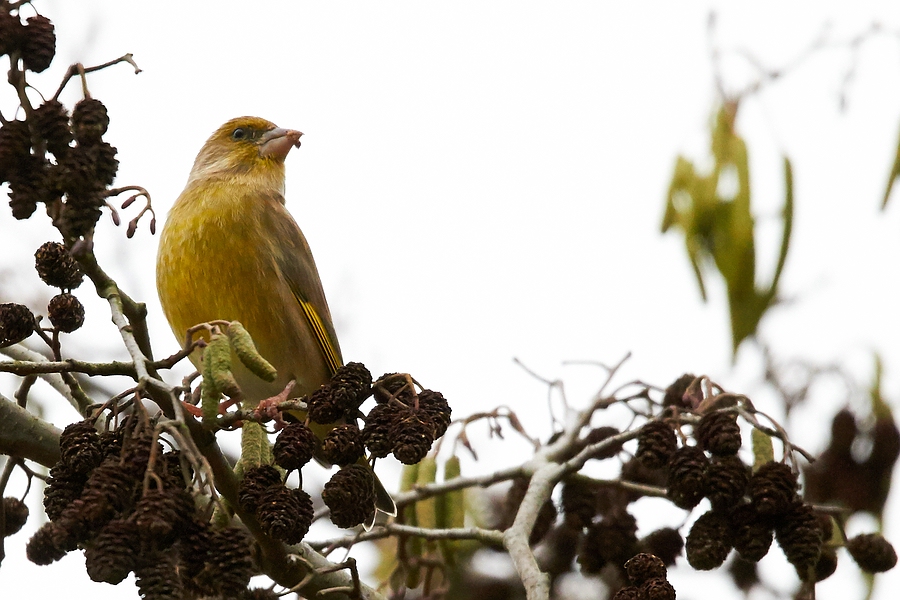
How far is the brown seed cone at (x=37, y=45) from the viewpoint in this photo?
2193mm

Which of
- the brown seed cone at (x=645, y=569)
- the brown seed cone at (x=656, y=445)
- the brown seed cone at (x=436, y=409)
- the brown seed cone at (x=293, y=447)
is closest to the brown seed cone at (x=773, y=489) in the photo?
the brown seed cone at (x=656, y=445)

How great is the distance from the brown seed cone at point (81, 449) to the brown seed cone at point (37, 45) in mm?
777

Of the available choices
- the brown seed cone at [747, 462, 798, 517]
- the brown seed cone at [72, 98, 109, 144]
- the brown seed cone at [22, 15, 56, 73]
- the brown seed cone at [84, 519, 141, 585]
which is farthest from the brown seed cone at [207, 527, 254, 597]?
the brown seed cone at [747, 462, 798, 517]

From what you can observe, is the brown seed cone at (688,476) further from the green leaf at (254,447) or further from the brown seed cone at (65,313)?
the brown seed cone at (65,313)

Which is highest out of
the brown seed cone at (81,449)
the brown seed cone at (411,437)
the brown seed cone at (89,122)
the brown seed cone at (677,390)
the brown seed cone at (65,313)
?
the brown seed cone at (89,122)

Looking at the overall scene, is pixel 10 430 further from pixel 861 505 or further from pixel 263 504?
pixel 861 505

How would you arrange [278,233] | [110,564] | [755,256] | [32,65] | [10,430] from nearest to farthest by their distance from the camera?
[110,564], [32,65], [10,430], [755,256], [278,233]

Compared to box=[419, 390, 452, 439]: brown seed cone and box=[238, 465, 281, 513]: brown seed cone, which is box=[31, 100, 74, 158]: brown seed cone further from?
box=[419, 390, 452, 439]: brown seed cone

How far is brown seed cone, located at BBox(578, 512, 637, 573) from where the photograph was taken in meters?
3.28

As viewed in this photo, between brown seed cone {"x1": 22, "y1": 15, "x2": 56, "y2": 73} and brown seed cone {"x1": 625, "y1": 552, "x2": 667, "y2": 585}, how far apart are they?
1619mm

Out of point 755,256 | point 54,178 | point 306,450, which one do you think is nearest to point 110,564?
point 306,450

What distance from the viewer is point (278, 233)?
4.59 meters

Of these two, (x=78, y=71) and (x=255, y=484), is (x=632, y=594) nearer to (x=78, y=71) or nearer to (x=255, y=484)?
(x=255, y=484)

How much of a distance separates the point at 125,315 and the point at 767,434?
5.31ft
